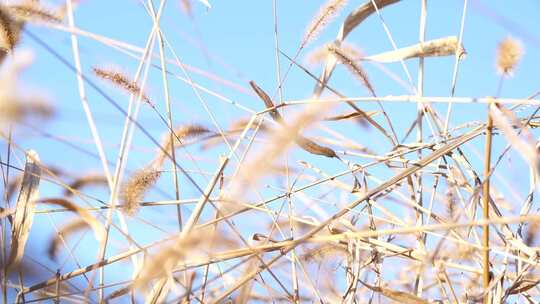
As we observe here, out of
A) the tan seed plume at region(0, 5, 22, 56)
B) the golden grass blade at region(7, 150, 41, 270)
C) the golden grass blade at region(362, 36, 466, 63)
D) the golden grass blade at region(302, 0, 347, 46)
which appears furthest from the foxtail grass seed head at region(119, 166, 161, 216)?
the golden grass blade at region(362, 36, 466, 63)

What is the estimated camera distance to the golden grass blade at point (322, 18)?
0.96 metres

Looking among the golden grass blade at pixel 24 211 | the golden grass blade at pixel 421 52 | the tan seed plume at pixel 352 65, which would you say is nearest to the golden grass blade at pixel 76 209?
A: the golden grass blade at pixel 24 211

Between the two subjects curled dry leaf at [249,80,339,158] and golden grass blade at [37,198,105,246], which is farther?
curled dry leaf at [249,80,339,158]

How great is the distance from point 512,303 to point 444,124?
292mm

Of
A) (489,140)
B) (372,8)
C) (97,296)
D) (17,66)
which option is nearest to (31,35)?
(17,66)

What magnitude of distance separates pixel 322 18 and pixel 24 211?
52cm

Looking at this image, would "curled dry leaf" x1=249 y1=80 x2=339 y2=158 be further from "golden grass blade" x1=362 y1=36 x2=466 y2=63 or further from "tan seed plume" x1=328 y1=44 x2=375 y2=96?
"golden grass blade" x1=362 y1=36 x2=466 y2=63

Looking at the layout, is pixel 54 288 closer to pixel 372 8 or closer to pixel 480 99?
pixel 480 99

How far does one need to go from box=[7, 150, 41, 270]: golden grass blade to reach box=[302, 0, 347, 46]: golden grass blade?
0.45 meters

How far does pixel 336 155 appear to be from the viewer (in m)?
0.97

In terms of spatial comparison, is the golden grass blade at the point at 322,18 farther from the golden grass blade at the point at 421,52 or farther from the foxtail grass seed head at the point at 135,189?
the foxtail grass seed head at the point at 135,189

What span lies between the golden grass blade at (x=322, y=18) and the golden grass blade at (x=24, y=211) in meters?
0.45

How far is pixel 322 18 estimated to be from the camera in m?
0.98

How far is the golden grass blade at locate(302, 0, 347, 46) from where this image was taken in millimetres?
964
